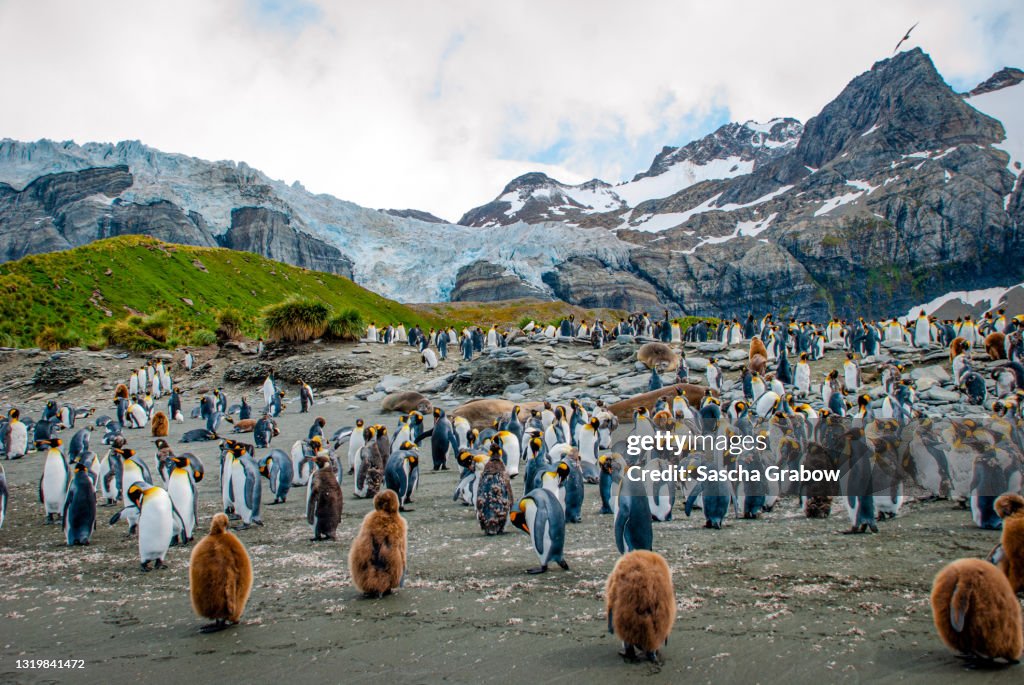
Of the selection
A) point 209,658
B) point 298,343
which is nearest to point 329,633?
point 209,658

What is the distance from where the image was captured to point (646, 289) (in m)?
117

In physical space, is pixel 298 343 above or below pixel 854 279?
below

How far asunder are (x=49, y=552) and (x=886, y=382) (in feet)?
59.9

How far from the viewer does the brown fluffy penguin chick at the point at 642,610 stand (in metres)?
4.09

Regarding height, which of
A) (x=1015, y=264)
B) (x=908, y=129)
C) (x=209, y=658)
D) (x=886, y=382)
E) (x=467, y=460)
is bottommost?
(x=209, y=658)

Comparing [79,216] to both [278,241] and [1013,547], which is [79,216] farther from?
[1013,547]

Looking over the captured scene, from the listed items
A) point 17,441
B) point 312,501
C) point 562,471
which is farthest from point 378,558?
point 17,441

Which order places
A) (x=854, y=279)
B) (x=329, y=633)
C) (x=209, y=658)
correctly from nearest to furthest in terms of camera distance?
(x=209, y=658) < (x=329, y=633) < (x=854, y=279)

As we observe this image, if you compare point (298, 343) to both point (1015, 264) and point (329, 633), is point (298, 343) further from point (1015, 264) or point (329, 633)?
point (1015, 264)

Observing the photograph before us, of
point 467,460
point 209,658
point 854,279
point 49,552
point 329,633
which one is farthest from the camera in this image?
point 854,279

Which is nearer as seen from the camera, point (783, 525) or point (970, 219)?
point (783, 525)

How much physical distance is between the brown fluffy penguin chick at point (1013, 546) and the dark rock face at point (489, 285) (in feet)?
297

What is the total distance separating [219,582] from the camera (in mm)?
4859

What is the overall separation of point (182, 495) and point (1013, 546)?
313 inches
